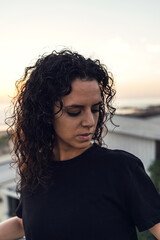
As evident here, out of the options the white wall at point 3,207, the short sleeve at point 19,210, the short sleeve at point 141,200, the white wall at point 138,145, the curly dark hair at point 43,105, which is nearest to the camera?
the short sleeve at point 141,200

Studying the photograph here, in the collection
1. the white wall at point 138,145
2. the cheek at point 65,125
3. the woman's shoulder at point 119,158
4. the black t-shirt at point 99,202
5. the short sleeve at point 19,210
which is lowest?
the white wall at point 138,145

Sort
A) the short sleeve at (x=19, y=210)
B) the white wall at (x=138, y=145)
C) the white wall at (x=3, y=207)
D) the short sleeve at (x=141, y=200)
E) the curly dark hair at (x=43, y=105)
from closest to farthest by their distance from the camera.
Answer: the short sleeve at (x=141, y=200) < the curly dark hair at (x=43, y=105) < the short sleeve at (x=19, y=210) < the white wall at (x=138, y=145) < the white wall at (x=3, y=207)

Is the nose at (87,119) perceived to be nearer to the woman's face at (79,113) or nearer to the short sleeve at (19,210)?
the woman's face at (79,113)

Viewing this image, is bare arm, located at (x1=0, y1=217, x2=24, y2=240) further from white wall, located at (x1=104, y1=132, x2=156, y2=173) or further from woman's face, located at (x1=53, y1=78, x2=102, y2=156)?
white wall, located at (x1=104, y1=132, x2=156, y2=173)

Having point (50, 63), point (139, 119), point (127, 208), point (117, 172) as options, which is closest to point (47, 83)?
point (50, 63)

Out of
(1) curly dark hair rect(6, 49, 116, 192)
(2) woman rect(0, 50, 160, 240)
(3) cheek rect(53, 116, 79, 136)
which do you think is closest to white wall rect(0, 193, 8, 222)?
(1) curly dark hair rect(6, 49, 116, 192)

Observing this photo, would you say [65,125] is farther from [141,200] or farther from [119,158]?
[141,200]

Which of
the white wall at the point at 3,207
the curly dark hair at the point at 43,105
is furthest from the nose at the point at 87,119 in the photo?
the white wall at the point at 3,207

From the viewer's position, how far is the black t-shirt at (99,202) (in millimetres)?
1199

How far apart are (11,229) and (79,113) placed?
836mm

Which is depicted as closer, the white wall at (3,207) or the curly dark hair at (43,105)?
the curly dark hair at (43,105)

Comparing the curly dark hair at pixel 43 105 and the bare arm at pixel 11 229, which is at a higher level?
the curly dark hair at pixel 43 105

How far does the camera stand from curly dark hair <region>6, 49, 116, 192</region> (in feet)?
4.27

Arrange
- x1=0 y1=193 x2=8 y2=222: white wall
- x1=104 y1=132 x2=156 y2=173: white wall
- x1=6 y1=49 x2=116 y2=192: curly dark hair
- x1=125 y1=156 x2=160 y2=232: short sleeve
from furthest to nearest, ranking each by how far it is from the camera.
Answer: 1. x1=0 y1=193 x2=8 y2=222: white wall
2. x1=104 y1=132 x2=156 y2=173: white wall
3. x1=6 y1=49 x2=116 y2=192: curly dark hair
4. x1=125 y1=156 x2=160 y2=232: short sleeve
